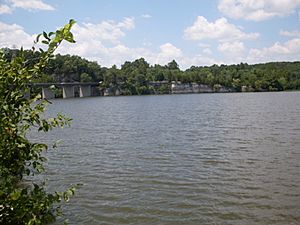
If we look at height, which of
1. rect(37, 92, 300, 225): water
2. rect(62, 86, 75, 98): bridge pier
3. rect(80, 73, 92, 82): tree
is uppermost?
rect(80, 73, 92, 82): tree

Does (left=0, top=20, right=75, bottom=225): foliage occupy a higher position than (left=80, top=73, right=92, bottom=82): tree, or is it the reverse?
(left=80, top=73, right=92, bottom=82): tree

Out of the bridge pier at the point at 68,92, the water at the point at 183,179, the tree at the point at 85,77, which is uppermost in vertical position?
the tree at the point at 85,77

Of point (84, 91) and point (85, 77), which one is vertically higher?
point (85, 77)

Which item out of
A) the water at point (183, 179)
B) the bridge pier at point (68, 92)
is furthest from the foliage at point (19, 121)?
the bridge pier at point (68, 92)

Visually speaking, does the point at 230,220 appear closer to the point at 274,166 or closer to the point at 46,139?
the point at 274,166

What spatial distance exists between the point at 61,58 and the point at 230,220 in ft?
644

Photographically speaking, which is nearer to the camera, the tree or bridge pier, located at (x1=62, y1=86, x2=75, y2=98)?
bridge pier, located at (x1=62, y1=86, x2=75, y2=98)

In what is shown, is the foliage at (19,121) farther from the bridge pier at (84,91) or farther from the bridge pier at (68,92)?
the bridge pier at (84,91)

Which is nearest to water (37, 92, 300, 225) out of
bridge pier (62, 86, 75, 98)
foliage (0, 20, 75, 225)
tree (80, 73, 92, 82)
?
foliage (0, 20, 75, 225)

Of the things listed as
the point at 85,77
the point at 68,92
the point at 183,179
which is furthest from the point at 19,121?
the point at 85,77

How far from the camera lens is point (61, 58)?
196250 mm

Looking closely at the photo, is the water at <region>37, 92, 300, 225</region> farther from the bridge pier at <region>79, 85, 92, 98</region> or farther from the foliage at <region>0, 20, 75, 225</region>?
the bridge pier at <region>79, 85, 92, 98</region>

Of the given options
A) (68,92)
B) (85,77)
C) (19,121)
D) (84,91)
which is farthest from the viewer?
(84,91)

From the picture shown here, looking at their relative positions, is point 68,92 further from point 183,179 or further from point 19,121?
point 19,121
